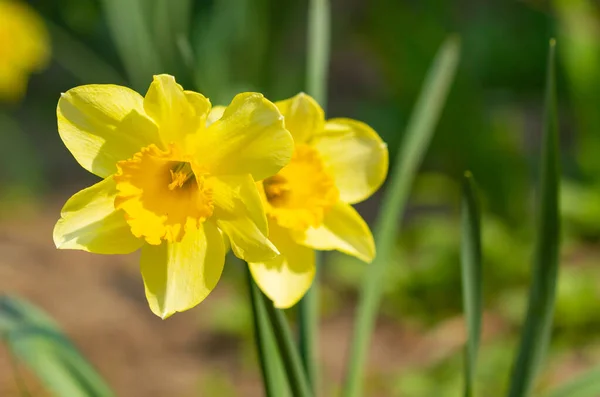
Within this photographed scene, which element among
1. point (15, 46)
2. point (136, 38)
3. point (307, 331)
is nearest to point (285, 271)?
point (307, 331)

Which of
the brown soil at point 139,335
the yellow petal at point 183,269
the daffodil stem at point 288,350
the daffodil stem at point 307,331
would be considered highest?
the yellow petal at point 183,269

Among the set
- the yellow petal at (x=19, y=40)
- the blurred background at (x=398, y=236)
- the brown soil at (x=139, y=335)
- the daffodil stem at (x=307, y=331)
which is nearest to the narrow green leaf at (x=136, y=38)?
the blurred background at (x=398, y=236)

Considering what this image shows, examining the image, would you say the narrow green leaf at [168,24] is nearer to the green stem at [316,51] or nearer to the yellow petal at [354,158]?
the green stem at [316,51]

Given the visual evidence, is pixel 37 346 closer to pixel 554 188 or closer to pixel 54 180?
pixel 554 188

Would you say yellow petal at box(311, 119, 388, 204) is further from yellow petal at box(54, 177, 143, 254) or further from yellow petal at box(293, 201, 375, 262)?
yellow petal at box(54, 177, 143, 254)

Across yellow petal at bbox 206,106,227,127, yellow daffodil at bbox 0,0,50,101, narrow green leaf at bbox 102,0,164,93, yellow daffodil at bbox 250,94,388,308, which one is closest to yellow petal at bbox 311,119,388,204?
yellow daffodil at bbox 250,94,388,308

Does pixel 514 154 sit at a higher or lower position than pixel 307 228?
lower

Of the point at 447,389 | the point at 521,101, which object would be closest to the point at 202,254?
the point at 447,389
